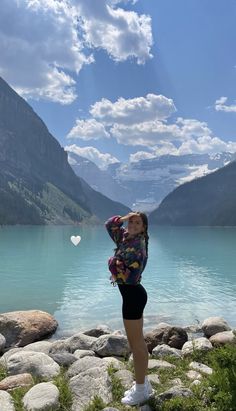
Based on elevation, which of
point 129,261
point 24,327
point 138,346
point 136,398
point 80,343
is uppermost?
point 129,261

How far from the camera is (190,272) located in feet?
162

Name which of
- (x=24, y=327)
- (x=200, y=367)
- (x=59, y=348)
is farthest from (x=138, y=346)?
(x=24, y=327)

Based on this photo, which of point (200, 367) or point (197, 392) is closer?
point (197, 392)

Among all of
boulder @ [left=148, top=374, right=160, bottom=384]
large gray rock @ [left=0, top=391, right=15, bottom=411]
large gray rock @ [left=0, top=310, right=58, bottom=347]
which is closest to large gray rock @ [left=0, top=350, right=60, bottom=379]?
large gray rock @ [left=0, top=391, right=15, bottom=411]

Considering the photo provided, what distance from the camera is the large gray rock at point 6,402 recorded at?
282 inches

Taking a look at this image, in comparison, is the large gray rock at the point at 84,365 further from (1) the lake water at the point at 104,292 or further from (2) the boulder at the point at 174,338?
(1) the lake water at the point at 104,292

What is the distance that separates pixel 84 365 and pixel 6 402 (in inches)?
89.2

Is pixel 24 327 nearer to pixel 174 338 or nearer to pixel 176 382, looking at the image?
pixel 174 338

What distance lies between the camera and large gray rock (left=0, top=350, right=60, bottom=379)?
9.34 metres

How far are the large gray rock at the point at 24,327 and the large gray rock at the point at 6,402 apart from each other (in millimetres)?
8773

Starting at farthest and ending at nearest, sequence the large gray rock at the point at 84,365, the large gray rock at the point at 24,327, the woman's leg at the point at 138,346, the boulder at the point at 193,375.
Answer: the large gray rock at the point at 24,327, the large gray rock at the point at 84,365, the boulder at the point at 193,375, the woman's leg at the point at 138,346

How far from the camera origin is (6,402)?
739 centimetres

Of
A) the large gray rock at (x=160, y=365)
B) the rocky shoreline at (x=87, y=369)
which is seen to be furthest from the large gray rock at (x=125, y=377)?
the large gray rock at (x=160, y=365)

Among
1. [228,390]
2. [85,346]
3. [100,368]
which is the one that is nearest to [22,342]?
[85,346]
